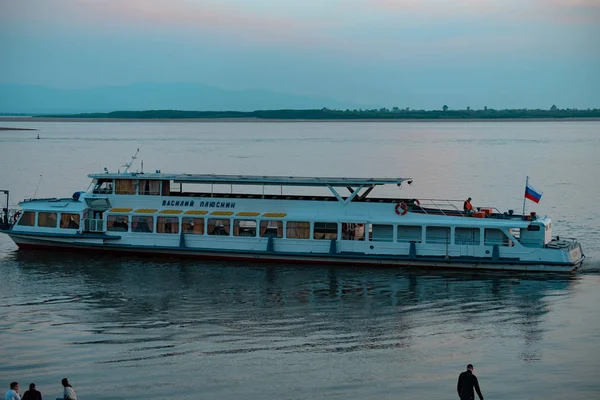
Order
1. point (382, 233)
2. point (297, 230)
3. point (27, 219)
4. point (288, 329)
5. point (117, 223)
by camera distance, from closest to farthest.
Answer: point (288, 329) → point (382, 233) → point (297, 230) → point (117, 223) → point (27, 219)

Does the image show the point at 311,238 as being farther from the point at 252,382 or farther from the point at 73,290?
the point at 252,382

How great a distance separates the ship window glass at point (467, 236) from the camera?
4003 cm

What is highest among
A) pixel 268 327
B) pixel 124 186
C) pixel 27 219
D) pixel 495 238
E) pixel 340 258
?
pixel 124 186

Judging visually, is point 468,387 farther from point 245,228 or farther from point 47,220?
point 47,220

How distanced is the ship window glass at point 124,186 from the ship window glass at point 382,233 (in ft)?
39.3

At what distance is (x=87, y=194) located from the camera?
144 feet

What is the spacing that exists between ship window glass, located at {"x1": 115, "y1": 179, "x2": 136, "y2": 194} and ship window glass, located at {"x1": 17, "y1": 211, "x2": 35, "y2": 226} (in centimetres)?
435

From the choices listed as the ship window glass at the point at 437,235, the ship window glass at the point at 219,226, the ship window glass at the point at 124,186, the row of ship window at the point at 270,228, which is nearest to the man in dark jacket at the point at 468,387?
the row of ship window at the point at 270,228

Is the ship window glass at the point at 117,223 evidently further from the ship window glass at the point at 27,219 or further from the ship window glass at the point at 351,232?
the ship window glass at the point at 351,232

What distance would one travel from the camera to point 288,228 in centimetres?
4150

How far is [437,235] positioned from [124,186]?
50.3 ft

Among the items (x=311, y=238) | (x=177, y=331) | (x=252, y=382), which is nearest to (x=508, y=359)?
(x=252, y=382)

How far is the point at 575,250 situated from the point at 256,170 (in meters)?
62.0

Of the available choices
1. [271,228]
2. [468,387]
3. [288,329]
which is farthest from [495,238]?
[468,387]
